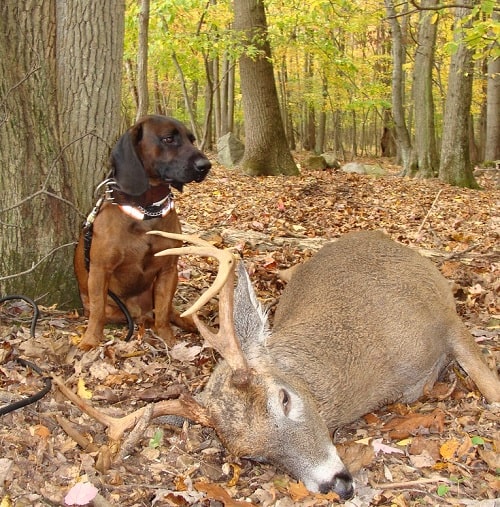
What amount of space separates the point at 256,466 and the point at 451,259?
459 cm

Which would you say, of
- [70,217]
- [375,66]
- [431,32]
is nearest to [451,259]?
[70,217]

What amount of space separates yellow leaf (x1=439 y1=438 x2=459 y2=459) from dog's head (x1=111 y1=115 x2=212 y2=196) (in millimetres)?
2727

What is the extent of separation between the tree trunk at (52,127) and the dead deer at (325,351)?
2.04 meters

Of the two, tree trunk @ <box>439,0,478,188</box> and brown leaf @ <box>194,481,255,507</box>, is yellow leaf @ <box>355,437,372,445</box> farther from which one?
tree trunk @ <box>439,0,478,188</box>

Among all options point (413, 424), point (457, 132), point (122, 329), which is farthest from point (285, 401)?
point (457, 132)

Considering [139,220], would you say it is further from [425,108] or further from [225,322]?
[425,108]

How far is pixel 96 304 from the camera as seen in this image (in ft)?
16.7

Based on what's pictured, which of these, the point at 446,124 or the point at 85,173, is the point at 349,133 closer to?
the point at 446,124

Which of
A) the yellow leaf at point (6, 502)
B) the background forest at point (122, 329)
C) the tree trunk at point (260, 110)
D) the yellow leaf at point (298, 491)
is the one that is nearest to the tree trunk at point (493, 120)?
the tree trunk at point (260, 110)

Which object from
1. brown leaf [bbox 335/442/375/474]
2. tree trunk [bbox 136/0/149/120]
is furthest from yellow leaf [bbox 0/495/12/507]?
tree trunk [bbox 136/0/149/120]

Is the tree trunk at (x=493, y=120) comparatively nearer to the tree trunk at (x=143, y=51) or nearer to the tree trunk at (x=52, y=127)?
the tree trunk at (x=143, y=51)

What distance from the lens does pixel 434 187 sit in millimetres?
15172

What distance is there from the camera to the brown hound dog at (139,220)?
5012 millimetres

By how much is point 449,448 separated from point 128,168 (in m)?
3.04
